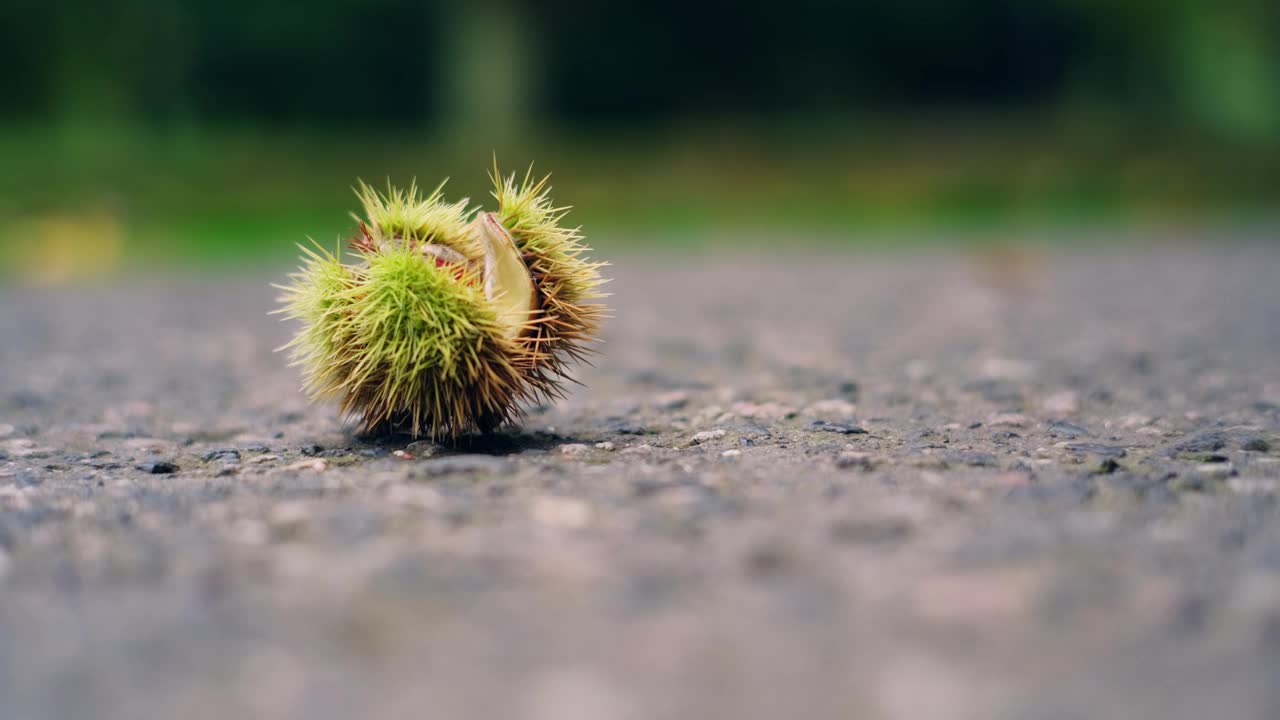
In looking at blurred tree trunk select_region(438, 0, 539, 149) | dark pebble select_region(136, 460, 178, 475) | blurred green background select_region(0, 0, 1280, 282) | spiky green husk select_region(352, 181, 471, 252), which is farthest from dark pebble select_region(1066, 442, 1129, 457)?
blurred tree trunk select_region(438, 0, 539, 149)

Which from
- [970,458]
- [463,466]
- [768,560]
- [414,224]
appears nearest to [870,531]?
[768,560]

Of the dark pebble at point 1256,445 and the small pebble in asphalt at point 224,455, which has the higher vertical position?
the dark pebble at point 1256,445

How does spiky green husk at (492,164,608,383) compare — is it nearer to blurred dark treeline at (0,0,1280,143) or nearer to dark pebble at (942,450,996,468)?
dark pebble at (942,450,996,468)

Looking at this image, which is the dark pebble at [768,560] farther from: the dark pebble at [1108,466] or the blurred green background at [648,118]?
the blurred green background at [648,118]

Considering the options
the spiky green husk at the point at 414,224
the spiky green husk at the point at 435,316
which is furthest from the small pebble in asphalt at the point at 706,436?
A: the spiky green husk at the point at 414,224

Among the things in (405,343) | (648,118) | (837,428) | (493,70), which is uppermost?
(648,118)

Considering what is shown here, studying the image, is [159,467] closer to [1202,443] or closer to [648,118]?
[1202,443]
